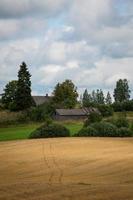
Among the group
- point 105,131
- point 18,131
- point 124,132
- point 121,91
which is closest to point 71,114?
point 18,131

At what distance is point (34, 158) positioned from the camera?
30.8m

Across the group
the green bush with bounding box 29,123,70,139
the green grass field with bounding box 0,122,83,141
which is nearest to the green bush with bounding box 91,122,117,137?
the green bush with bounding box 29,123,70,139

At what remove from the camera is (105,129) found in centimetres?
5131

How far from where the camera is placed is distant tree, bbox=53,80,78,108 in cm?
12438

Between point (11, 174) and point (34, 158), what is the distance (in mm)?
7926

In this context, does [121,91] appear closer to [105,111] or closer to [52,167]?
[105,111]

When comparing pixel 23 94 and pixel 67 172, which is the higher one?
pixel 23 94

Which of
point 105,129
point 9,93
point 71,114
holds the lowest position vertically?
point 105,129

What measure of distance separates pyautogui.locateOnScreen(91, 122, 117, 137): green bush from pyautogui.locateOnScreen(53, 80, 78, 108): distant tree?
2746 inches

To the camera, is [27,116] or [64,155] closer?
[64,155]

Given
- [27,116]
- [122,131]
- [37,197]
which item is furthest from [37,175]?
[27,116]

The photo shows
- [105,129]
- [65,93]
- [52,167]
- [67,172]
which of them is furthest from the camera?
[65,93]

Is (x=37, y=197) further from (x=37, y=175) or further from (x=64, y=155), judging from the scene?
(x=64, y=155)

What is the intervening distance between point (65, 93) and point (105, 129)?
76.6m
